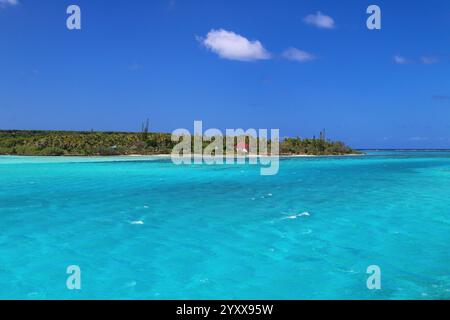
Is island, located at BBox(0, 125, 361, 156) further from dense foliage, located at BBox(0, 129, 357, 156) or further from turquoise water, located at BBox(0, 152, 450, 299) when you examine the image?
turquoise water, located at BBox(0, 152, 450, 299)

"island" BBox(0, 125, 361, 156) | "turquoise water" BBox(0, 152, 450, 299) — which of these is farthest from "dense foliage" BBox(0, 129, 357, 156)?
"turquoise water" BBox(0, 152, 450, 299)

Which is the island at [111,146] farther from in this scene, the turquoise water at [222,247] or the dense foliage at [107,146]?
the turquoise water at [222,247]

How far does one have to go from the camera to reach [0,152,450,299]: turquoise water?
30.8ft

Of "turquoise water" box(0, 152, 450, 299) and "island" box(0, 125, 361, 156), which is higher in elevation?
"island" box(0, 125, 361, 156)

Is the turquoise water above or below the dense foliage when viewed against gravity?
below

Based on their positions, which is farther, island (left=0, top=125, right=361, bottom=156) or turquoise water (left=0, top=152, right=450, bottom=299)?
island (left=0, top=125, right=361, bottom=156)

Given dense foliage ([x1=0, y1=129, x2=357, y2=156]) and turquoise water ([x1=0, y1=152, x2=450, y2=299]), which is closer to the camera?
turquoise water ([x1=0, y1=152, x2=450, y2=299])

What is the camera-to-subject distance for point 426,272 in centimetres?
1048

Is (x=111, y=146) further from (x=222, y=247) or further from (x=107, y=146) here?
(x=222, y=247)

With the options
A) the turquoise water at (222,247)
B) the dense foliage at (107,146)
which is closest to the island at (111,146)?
the dense foliage at (107,146)

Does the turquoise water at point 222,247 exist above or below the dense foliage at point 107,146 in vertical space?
below

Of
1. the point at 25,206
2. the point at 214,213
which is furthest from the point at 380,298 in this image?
→ the point at 25,206

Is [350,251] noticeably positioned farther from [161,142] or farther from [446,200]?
[161,142]

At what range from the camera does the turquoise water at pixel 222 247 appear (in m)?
9.39
